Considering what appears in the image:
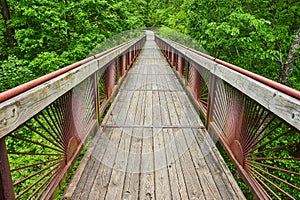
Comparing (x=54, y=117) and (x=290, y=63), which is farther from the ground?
(x=54, y=117)

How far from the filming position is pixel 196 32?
885cm

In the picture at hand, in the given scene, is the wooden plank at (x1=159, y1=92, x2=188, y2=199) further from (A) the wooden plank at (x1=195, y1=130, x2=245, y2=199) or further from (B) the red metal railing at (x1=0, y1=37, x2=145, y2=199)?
(B) the red metal railing at (x1=0, y1=37, x2=145, y2=199)

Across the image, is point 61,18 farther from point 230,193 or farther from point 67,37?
point 230,193

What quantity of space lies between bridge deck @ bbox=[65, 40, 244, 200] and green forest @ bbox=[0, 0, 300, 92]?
370 centimetres

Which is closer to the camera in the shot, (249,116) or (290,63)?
(249,116)

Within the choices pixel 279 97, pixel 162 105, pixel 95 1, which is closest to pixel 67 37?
pixel 95 1

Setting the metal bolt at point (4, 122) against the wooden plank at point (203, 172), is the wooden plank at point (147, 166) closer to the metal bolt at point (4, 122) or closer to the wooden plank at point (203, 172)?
the wooden plank at point (203, 172)

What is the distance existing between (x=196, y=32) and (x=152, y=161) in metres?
7.10

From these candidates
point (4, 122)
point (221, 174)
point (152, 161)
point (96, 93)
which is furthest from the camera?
point (96, 93)

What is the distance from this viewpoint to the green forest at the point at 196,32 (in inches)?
263

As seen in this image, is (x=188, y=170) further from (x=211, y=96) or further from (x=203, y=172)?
(x=211, y=96)

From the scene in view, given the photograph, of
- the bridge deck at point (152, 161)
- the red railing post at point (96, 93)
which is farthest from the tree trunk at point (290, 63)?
the red railing post at point (96, 93)

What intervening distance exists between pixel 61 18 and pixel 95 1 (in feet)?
4.85

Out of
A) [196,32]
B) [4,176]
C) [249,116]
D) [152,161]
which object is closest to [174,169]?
[152,161]
